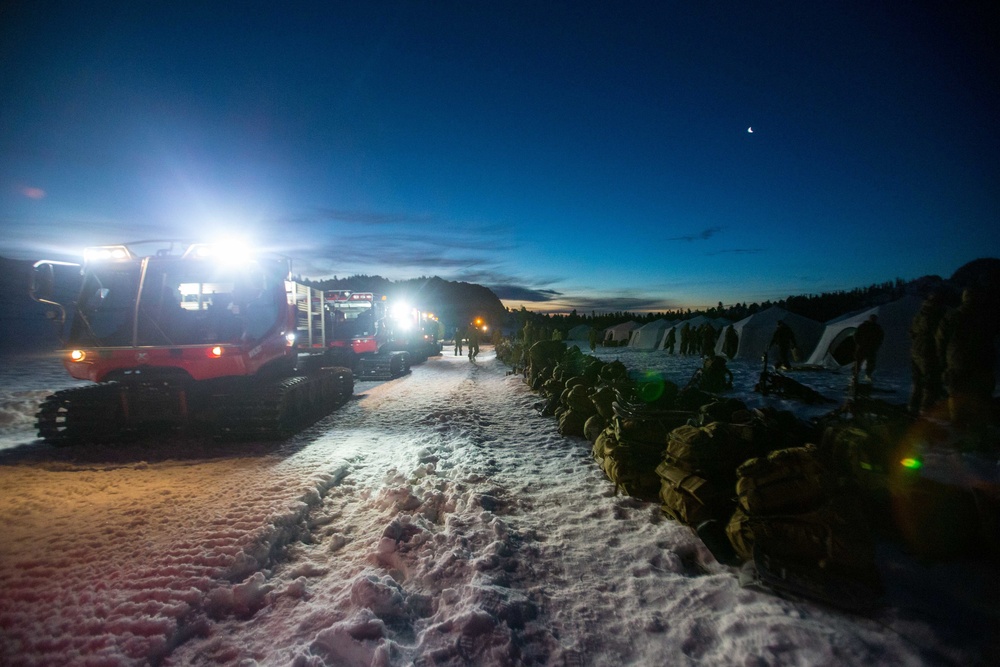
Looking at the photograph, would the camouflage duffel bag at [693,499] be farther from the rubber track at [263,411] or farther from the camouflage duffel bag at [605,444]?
the rubber track at [263,411]

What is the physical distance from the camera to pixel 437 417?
8719mm

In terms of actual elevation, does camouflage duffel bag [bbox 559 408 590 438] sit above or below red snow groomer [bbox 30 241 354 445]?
below

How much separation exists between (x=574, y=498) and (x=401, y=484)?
6.70 ft

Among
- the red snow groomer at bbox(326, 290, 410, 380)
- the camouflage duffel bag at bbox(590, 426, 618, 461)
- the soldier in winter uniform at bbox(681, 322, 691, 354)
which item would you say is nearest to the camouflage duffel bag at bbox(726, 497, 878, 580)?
the camouflage duffel bag at bbox(590, 426, 618, 461)

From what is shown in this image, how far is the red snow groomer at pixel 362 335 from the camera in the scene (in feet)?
51.8

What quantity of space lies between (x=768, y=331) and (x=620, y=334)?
21.3 meters

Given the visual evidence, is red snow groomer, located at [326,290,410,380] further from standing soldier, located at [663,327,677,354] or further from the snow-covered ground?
standing soldier, located at [663,327,677,354]

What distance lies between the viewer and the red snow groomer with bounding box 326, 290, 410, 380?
622 inches

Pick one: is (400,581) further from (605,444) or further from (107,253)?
(107,253)

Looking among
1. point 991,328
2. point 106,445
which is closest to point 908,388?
point 991,328

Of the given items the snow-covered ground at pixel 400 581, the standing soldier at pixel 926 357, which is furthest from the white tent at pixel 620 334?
the snow-covered ground at pixel 400 581

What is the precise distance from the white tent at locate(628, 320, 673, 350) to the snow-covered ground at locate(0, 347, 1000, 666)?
98.1 ft

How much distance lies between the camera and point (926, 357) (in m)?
7.88

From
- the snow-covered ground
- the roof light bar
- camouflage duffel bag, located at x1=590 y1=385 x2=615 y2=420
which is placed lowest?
the snow-covered ground
